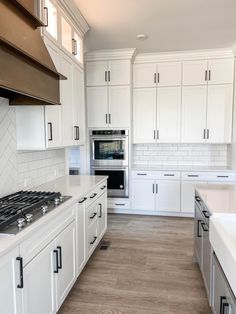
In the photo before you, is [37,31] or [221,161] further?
→ [221,161]

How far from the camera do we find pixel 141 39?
12.4 feet

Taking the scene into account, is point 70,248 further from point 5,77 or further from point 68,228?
point 5,77

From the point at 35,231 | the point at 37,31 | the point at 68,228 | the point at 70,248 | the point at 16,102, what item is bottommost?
the point at 70,248

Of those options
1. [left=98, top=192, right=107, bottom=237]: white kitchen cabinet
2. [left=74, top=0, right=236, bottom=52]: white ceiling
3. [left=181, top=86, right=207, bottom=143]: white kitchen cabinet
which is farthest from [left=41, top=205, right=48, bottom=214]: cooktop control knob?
[left=181, top=86, right=207, bottom=143]: white kitchen cabinet

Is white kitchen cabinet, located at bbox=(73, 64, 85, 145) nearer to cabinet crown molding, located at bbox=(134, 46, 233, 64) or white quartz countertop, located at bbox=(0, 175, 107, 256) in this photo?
white quartz countertop, located at bbox=(0, 175, 107, 256)

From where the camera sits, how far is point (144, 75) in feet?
14.9

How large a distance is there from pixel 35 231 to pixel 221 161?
4.09 metres

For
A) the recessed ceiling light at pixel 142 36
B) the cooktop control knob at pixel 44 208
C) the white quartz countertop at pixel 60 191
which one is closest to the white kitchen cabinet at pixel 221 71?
the recessed ceiling light at pixel 142 36

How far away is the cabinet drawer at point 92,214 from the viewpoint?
2.61 m

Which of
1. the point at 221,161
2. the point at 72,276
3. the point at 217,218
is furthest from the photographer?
the point at 221,161

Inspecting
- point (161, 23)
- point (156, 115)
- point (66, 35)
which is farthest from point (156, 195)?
Result: point (66, 35)

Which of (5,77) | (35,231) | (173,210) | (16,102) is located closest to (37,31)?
(16,102)

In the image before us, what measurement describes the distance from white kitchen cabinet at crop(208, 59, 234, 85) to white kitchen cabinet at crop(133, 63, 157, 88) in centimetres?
98

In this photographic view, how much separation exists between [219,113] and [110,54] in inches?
86.0
